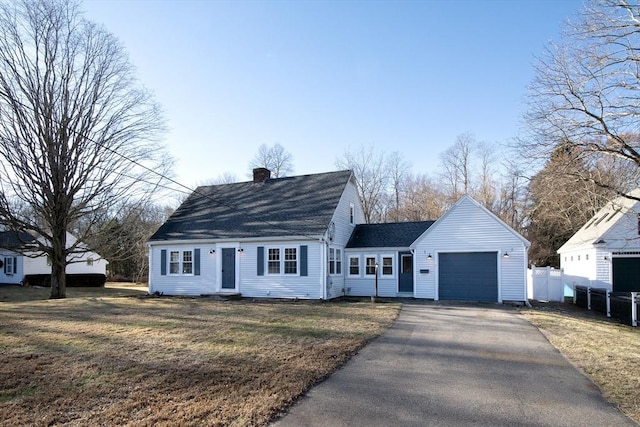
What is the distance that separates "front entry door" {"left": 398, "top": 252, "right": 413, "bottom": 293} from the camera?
1977 centimetres

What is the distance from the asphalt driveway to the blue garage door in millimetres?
8377

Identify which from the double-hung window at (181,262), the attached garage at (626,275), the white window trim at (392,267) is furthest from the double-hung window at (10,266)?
the attached garage at (626,275)

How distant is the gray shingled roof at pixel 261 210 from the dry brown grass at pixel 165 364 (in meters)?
7.48

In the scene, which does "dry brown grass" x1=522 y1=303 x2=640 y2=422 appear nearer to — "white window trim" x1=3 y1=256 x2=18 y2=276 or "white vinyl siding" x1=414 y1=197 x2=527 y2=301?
"white vinyl siding" x1=414 y1=197 x2=527 y2=301

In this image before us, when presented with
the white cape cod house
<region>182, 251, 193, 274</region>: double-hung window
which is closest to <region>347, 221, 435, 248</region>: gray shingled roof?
the white cape cod house

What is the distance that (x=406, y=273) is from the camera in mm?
19969

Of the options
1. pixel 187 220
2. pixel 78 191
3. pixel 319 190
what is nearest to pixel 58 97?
pixel 78 191

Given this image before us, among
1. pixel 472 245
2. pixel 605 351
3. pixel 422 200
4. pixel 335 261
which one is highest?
pixel 422 200

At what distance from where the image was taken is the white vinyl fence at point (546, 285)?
832 inches

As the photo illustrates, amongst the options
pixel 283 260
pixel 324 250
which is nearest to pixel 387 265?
pixel 324 250

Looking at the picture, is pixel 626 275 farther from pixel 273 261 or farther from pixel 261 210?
pixel 261 210

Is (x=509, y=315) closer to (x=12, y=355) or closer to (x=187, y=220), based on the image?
(x=12, y=355)

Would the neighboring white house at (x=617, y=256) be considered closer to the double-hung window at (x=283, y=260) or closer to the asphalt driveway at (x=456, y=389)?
the asphalt driveway at (x=456, y=389)

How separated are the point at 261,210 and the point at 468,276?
1059 cm
